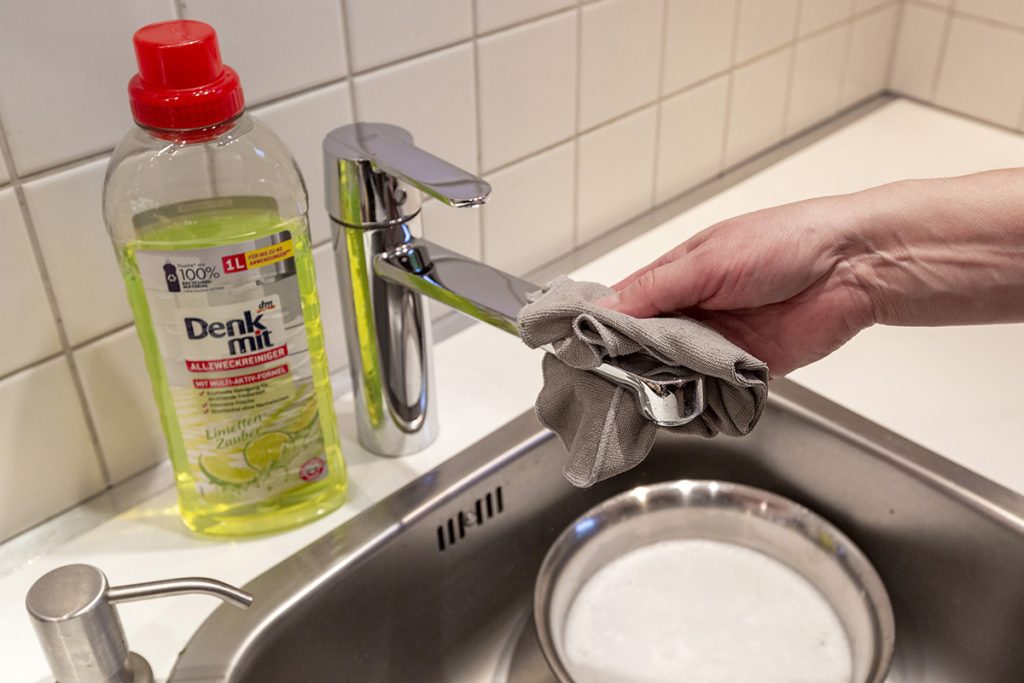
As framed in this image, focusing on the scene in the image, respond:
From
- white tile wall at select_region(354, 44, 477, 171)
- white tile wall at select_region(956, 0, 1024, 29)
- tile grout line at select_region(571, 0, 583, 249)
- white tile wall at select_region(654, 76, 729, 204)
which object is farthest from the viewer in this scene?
white tile wall at select_region(956, 0, 1024, 29)

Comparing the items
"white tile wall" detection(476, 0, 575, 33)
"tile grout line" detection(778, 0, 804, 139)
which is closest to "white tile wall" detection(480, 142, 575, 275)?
"white tile wall" detection(476, 0, 575, 33)

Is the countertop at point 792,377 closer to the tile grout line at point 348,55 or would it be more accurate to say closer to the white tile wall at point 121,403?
the white tile wall at point 121,403

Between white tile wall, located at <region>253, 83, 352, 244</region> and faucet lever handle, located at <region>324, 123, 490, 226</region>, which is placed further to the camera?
white tile wall, located at <region>253, 83, 352, 244</region>

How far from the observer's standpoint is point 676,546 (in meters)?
0.72

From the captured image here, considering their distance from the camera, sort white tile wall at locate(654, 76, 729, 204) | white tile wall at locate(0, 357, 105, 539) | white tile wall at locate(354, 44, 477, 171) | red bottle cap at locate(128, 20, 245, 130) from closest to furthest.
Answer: red bottle cap at locate(128, 20, 245, 130) < white tile wall at locate(0, 357, 105, 539) < white tile wall at locate(354, 44, 477, 171) < white tile wall at locate(654, 76, 729, 204)

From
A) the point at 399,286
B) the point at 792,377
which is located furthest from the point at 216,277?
the point at 792,377

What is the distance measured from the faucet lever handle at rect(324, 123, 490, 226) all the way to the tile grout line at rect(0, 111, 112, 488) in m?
0.16

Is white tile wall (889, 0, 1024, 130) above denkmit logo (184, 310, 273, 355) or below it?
below

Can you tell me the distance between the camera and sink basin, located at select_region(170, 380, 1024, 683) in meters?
0.60

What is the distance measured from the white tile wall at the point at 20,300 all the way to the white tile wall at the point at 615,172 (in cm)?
46

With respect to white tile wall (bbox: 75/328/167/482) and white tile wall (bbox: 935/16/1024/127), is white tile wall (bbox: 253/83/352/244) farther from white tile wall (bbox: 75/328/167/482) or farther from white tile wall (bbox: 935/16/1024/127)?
white tile wall (bbox: 935/16/1024/127)

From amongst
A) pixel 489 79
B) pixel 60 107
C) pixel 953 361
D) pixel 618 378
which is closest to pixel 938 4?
pixel 953 361

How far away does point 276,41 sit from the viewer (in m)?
0.61

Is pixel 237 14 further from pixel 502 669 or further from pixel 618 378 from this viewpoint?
pixel 502 669
